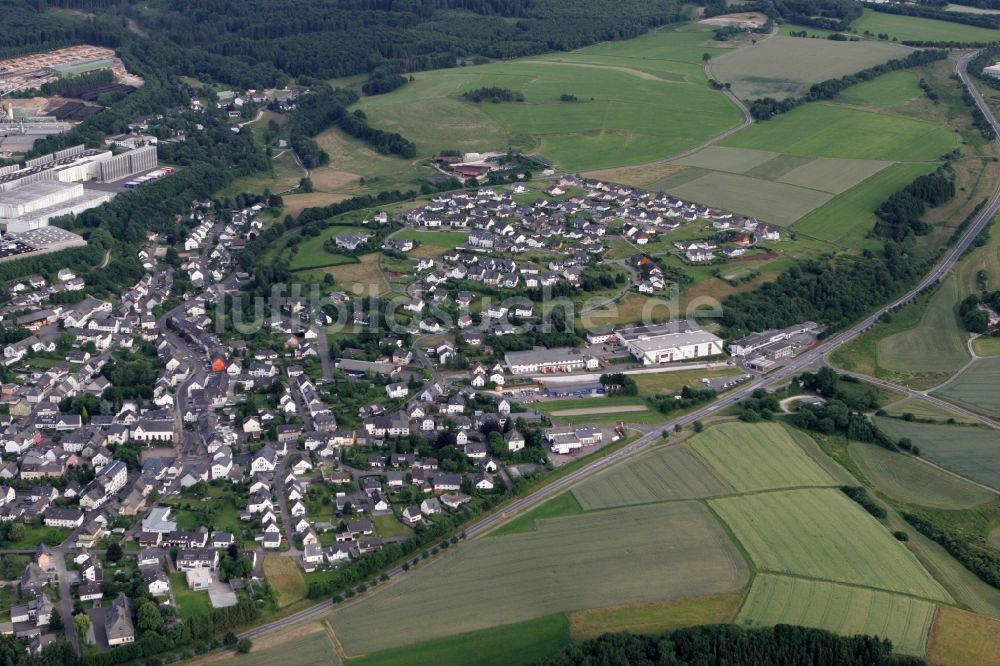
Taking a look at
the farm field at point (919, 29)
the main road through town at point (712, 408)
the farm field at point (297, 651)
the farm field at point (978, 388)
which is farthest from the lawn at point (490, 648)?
the farm field at point (919, 29)

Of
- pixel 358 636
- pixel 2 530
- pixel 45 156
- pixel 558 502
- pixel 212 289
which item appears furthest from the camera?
pixel 45 156

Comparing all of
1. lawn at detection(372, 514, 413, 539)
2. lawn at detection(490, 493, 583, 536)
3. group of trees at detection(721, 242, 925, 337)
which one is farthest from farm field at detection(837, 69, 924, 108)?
lawn at detection(372, 514, 413, 539)

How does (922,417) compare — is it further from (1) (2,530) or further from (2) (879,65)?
(2) (879,65)

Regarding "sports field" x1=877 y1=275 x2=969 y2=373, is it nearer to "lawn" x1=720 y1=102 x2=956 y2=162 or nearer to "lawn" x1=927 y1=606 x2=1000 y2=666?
"lawn" x1=927 y1=606 x2=1000 y2=666

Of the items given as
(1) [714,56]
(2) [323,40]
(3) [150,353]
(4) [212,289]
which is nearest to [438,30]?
(2) [323,40]

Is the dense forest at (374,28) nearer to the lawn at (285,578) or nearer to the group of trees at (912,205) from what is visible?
the group of trees at (912,205)

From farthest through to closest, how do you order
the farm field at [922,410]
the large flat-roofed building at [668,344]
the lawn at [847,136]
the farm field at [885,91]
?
the farm field at [885,91] < the lawn at [847,136] < the large flat-roofed building at [668,344] < the farm field at [922,410]

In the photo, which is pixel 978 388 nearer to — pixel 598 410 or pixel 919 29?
pixel 598 410
